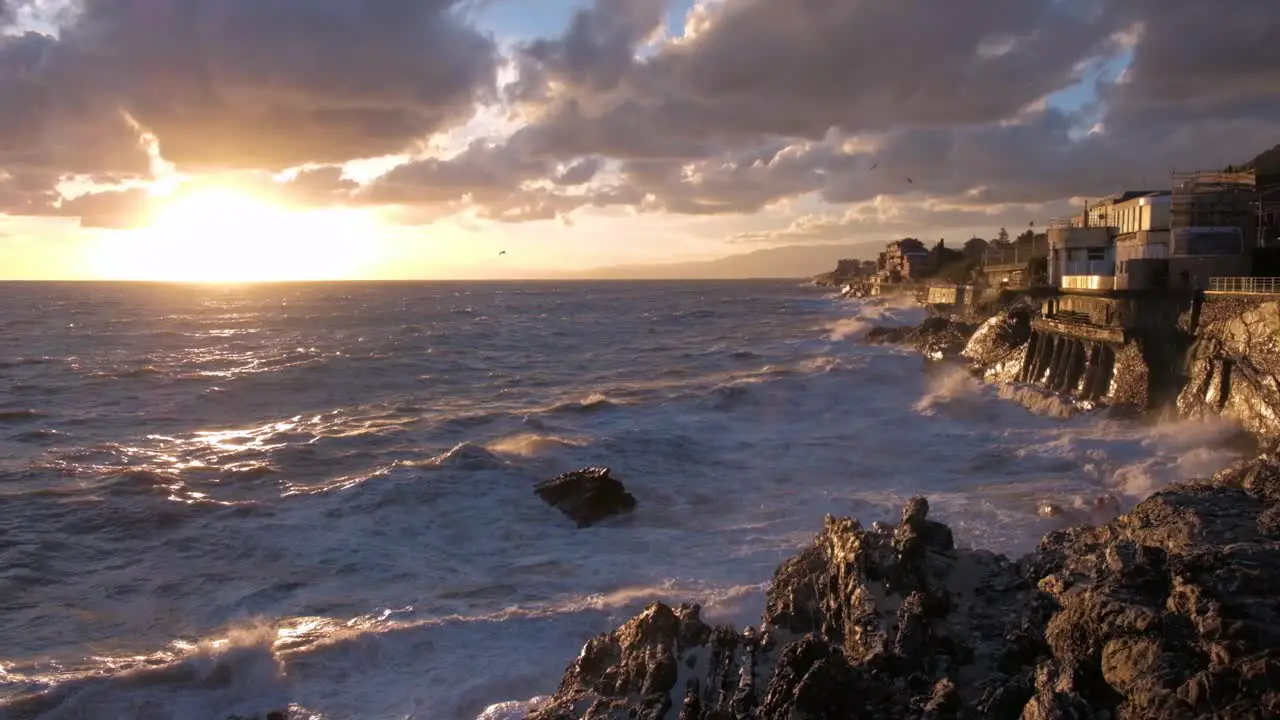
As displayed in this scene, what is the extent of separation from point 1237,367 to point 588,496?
61.8 feet

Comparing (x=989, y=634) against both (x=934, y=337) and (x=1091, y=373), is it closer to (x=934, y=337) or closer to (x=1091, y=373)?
(x=1091, y=373)

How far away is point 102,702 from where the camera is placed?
13.2 metres

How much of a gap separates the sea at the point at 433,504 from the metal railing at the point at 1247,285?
4778 mm

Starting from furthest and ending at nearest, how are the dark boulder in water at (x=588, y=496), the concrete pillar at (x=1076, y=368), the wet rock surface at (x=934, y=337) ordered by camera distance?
the wet rock surface at (x=934, y=337)
the concrete pillar at (x=1076, y=368)
the dark boulder in water at (x=588, y=496)

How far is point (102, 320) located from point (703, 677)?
106418mm

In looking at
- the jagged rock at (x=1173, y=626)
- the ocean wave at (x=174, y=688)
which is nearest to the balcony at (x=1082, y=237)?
the jagged rock at (x=1173, y=626)

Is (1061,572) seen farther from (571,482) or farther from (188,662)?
(571,482)

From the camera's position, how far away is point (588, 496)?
22.9 metres

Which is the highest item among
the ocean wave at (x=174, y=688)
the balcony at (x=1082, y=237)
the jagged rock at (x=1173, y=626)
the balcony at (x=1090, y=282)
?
the balcony at (x=1082, y=237)

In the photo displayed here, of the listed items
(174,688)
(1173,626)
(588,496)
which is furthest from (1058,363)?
(174,688)

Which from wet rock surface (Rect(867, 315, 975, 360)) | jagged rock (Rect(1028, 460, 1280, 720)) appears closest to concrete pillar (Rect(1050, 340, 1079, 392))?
wet rock surface (Rect(867, 315, 975, 360))

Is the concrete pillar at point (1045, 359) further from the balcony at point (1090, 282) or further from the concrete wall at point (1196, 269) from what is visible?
the concrete wall at point (1196, 269)

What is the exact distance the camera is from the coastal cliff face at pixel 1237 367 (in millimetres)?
23922

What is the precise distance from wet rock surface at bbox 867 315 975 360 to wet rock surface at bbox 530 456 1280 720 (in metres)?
35.0
